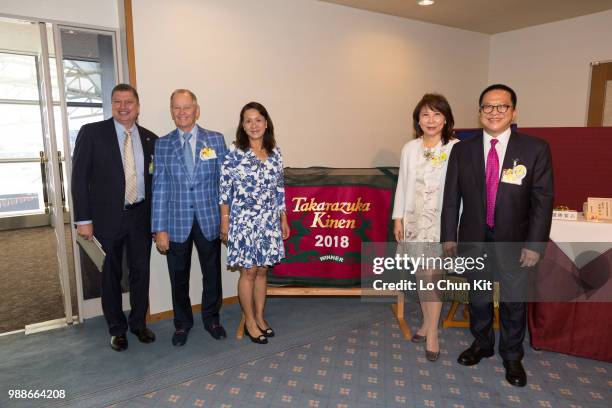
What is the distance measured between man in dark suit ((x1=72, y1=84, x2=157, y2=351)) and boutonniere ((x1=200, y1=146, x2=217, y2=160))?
0.40m

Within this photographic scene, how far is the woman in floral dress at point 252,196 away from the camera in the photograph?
105 inches

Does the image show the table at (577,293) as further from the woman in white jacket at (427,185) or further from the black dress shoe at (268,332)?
the black dress shoe at (268,332)

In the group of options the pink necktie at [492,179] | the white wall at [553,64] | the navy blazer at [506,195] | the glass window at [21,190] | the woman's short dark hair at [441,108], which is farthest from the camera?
the glass window at [21,190]

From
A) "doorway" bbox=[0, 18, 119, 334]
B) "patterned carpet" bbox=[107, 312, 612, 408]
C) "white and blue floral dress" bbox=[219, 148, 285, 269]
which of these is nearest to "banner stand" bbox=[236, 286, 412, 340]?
"patterned carpet" bbox=[107, 312, 612, 408]

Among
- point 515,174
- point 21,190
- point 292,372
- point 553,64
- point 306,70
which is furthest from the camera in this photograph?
point 21,190

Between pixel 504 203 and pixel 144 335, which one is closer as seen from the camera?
pixel 504 203

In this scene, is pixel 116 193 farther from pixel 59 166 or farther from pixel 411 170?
pixel 411 170

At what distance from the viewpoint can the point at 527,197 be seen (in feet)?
7.51

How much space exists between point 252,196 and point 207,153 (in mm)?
406

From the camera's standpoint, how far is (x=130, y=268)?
2.89 metres

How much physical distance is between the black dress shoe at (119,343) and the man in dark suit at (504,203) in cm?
221

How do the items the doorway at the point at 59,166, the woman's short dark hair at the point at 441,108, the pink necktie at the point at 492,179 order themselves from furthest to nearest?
the doorway at the point at 59,166
the woman's short dark hair at the point at 441,108
the pink necktie at the point at 492,179

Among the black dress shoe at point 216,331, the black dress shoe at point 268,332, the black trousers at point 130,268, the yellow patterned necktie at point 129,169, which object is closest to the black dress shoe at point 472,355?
the black dress shoe at point 268,332

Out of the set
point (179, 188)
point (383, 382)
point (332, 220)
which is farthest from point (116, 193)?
point (383, 382)
